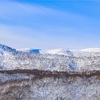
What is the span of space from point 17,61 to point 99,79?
65759 millimetres

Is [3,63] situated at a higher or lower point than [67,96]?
higher

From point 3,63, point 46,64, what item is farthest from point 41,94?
point 3,63

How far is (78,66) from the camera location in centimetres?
11694

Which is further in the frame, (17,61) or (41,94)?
(17,61)

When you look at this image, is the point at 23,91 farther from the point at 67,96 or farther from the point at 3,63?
the point at 3,63

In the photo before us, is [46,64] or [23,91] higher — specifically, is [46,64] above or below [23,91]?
above

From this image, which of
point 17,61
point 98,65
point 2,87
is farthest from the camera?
point 17,61

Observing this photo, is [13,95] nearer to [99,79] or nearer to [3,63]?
[99,79]

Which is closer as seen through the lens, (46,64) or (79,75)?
(79,75)

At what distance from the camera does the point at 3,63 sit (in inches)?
4948

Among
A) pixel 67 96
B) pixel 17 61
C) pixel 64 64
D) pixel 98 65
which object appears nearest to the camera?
pixel 67 96

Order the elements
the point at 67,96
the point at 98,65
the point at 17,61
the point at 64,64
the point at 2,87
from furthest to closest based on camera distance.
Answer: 1. the point at 17,61
2. the point at 64,64
3. the point at 98,65
4. the point at 2,87
5. the point at 67,96

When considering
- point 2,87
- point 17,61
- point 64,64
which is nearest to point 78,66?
point 64,64

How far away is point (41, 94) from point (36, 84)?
182 cm
